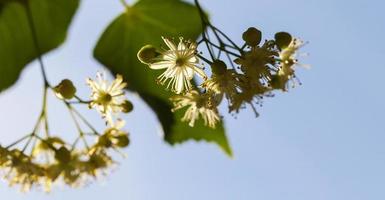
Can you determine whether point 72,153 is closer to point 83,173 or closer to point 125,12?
point 83,173

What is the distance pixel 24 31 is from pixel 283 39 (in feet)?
2.32

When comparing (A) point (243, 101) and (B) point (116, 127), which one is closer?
(A) point (243, 101)

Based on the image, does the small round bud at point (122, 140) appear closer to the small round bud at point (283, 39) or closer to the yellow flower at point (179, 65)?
the yellow flower at point (179, 65)

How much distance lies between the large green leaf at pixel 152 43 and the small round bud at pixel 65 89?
301 mm

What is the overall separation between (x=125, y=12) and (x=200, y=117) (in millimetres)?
342

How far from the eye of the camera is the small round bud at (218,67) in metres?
1.90

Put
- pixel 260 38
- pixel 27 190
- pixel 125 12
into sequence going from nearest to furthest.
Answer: pixel 260 38, pixel 27 190, pixel 125 12

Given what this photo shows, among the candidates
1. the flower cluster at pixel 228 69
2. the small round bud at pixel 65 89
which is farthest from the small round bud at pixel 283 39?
the small round bud at pixel 65 89

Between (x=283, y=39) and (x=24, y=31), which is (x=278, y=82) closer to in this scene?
(x=283, y=39)

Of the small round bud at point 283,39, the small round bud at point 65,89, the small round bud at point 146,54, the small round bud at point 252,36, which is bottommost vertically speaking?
the small round bud at point 65,89

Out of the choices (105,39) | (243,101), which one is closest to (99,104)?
(105,39)

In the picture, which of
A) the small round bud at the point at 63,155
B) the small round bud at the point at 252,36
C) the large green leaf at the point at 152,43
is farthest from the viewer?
the large green leaf at the point at 152,43

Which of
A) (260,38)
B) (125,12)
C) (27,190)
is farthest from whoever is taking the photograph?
(125,12)

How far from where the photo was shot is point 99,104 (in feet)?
7.20
